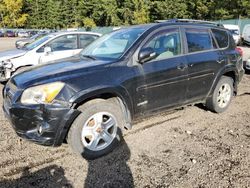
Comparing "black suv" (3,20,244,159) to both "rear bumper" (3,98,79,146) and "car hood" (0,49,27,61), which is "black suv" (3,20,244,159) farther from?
"car hood" (0,49,27,61)

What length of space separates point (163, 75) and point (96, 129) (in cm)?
143

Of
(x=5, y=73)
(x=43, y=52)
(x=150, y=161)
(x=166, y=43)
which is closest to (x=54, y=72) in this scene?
(x=150, y=161)

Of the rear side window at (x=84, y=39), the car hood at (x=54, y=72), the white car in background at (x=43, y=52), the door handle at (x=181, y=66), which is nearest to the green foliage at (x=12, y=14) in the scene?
the rear side window at (x=84, y=39)

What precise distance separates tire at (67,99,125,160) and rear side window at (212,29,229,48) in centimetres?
283

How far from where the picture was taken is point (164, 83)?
16.0 ft

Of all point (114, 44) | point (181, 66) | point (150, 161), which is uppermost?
point (114, 44)

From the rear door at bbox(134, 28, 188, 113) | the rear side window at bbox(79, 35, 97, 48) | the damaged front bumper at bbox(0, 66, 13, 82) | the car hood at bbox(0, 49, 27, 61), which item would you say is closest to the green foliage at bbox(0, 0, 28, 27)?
the rear side window at bbox(79, 35, 97, 48)

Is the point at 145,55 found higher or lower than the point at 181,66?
higher

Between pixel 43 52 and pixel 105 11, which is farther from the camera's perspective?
pixel 105 11

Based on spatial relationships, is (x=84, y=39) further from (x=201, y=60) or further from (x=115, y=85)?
(x=115, y=85)

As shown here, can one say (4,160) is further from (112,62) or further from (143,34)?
(143,34)

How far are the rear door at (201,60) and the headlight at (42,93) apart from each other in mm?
2457

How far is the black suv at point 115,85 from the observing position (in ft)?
12.9

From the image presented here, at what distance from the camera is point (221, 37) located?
613 centimetres
